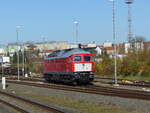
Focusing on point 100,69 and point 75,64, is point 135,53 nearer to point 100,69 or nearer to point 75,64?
point 100,69

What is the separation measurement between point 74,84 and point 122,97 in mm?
13773

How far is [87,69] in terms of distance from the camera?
31.9 metres

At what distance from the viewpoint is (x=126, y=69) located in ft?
157

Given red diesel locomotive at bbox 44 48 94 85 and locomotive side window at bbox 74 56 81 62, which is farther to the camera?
locomotive side window at bbox 74 56 81 62

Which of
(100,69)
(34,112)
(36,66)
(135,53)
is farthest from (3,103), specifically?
(36,66)

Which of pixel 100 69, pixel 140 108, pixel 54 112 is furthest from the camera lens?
pixel 100 69

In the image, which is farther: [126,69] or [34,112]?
[126,69]

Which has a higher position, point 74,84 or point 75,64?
point 75,64

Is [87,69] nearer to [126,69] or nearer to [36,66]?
[126,69]

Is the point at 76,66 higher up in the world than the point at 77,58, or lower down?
lower down

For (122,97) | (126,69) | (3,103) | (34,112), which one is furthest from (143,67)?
(34,112)

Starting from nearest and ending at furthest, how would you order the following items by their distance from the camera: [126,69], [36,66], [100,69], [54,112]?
[54,112] → [126,69] → [100,69] → [36,66]

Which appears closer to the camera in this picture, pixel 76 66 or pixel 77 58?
pixel 76 66

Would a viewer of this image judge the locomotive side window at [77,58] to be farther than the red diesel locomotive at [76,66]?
Yes
